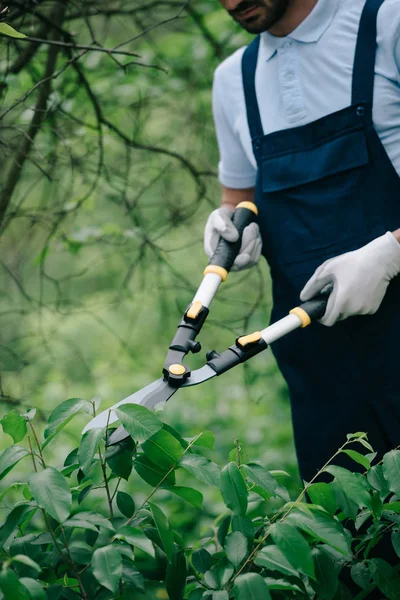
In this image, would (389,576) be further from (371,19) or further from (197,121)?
(197,121)

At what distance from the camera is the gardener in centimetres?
169

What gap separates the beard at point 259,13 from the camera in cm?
173

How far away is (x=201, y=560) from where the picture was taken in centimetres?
120

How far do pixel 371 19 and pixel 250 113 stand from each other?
396mm

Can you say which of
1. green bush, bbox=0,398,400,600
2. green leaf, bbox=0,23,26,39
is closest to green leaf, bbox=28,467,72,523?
green bush, bbox=0,398,400,600

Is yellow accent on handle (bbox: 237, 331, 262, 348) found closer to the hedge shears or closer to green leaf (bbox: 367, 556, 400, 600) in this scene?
the hedge shears

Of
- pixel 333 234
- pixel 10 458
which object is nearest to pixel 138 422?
pixel 10 458

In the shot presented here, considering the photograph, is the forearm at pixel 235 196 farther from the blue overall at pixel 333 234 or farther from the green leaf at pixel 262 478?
the green leaf at pixel 262 478

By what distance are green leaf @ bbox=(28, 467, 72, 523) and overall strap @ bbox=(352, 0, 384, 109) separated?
1180mm

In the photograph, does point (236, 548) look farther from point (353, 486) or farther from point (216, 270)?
point (216, 270)

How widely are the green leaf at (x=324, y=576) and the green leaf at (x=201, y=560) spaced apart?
7.4 inches

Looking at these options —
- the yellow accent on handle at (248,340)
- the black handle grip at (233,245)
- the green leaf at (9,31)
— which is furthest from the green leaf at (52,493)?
the black handle grip at (233,245)

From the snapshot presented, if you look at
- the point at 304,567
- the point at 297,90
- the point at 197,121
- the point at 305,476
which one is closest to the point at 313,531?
the point at 304,567

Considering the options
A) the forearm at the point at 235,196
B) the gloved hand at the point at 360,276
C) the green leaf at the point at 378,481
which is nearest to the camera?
the green leaf at the point at 378,481
